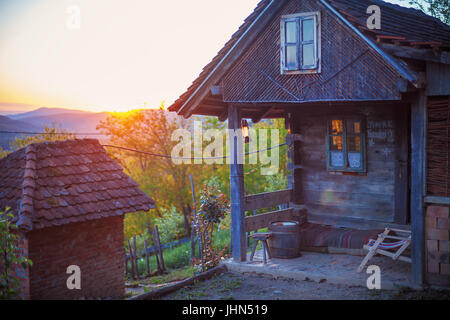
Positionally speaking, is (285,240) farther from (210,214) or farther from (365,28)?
(365,28)

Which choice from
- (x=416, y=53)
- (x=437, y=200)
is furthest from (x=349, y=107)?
(x=437, y=200)

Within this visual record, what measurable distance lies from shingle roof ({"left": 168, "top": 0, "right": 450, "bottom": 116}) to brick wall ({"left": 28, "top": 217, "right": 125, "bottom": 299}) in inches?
137

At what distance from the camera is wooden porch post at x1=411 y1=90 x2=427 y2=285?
793 cm

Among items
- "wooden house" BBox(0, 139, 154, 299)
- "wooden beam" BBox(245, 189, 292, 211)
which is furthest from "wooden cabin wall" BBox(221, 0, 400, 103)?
"wooden house" BBox(0, 139, 154, 299)

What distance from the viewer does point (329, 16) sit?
8.70m

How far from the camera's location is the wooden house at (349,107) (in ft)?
25.7

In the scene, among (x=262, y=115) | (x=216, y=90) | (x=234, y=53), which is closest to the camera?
(x=234, y=53)

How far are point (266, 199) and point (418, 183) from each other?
166 inches

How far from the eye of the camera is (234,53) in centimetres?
966

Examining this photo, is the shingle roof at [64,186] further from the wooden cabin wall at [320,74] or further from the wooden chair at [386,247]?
the wooden chair at [386,247]

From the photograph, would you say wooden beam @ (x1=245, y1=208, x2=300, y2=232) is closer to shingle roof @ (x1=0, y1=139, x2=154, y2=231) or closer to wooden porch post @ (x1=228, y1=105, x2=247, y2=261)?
wooden porch post @ (x1=228, y1=105, x2=247, y2=261)
